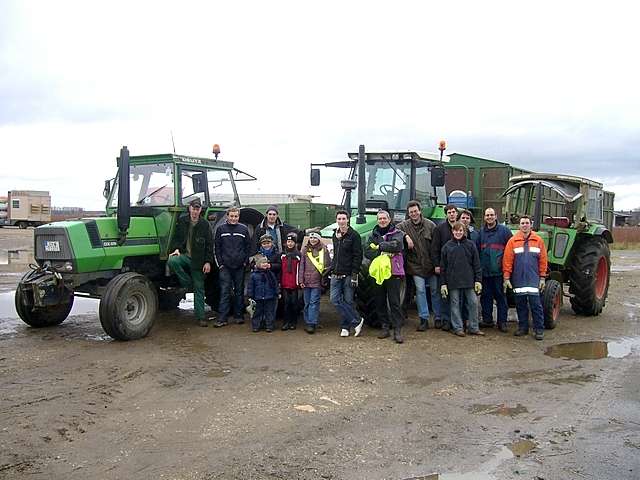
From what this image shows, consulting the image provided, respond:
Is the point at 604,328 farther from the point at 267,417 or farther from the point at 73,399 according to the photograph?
the point at 73,399

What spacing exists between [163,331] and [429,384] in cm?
402

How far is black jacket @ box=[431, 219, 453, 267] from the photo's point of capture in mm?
8164

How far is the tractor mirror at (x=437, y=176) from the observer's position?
948 cm

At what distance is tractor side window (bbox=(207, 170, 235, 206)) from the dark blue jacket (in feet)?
13.0

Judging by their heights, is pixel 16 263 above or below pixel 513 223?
below

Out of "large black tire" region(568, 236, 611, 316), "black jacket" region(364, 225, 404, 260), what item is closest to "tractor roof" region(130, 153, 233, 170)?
"black jacket" region(364, 225, 404, 260)

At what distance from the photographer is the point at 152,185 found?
29.2ft

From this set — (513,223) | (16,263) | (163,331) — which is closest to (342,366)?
(163,331)

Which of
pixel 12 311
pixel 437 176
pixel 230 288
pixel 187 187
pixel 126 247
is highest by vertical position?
pixel 437 176

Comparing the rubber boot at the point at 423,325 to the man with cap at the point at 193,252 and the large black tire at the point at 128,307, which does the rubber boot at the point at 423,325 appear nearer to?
the man with cap at the point at 193,252

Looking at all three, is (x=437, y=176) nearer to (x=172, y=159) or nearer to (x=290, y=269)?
(x=290, y=269)

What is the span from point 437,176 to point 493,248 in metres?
1.71

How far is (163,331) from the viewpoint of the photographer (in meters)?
8.36

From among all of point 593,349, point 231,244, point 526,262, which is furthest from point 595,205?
point 231,244
